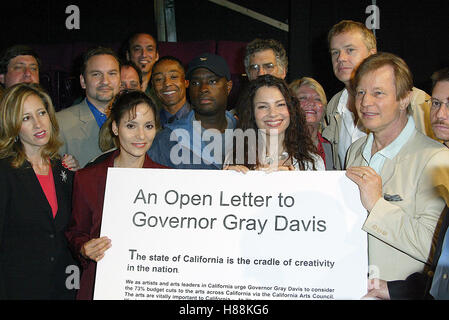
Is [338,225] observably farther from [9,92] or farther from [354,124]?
[9,92]

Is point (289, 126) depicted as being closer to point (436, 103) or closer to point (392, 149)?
point (392, 149)

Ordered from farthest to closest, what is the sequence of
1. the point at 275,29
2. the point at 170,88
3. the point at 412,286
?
the point at 275,29
the point at 170,88
the point at 412,286

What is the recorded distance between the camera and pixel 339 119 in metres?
3.79

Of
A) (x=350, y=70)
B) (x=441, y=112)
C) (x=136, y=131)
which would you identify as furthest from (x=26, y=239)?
(x=350, y=70)

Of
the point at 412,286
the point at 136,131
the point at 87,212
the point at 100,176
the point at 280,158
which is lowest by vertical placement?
the point at 412,286

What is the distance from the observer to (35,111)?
2826mm

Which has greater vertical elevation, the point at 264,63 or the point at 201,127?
the point at 264,63

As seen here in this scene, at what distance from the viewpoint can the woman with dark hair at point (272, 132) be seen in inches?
113

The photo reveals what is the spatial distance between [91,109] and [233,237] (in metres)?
1.97

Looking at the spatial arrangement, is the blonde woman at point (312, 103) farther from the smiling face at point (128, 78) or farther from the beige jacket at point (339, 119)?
the smiling face at point (128, 78)

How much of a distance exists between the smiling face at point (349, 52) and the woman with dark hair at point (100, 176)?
63.6 inches

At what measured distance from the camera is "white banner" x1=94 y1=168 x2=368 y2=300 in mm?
2432
